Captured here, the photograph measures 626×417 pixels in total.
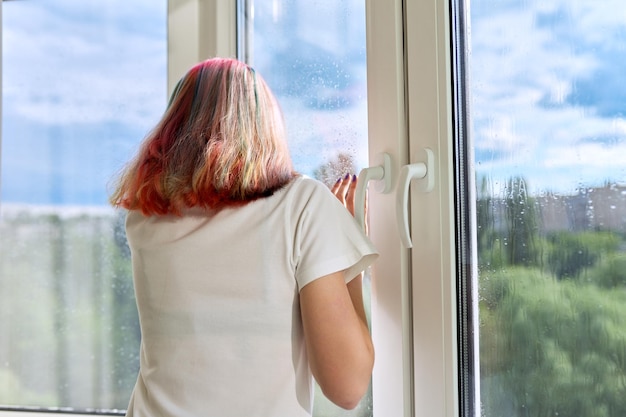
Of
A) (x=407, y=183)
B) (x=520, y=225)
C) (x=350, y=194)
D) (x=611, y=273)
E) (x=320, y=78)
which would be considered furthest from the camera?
(x=320, y=78)

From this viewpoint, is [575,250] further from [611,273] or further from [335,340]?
[335,340]

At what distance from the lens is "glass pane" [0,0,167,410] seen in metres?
1.69

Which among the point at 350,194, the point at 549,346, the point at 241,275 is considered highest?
the point at 350,194

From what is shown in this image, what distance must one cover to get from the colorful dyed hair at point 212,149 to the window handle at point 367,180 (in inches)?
6.5

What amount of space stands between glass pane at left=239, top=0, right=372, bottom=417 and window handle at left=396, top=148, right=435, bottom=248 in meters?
0.18

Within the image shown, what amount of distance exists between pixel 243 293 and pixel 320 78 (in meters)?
0.55

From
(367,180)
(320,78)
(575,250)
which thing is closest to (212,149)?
(367,180)

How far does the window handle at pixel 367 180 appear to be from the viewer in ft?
4.17

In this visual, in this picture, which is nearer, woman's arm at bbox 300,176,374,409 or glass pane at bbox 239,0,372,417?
woman's arm at bbox 300,176,374,409

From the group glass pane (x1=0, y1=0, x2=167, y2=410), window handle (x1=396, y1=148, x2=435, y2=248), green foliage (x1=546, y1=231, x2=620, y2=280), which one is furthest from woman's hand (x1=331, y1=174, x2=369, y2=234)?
glass pane (x1=0, y1=0, x2=167, y2=410)

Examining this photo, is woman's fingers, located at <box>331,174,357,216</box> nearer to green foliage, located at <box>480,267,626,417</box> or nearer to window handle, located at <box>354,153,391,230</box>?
window handle, located at <box>354,153,391,230</box>

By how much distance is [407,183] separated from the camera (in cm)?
119

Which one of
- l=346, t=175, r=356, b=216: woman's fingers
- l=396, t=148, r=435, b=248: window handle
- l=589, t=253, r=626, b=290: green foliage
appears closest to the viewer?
l=589, t=253, r=626, b=290: green foliage

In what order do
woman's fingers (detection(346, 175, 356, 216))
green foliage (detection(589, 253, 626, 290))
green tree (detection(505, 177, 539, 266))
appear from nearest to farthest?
green foliage (detection(589, 253, 626, 290)), green tree (detection(505, 177, 539, 266)), woman's fingers (detection(346, 175, 356, 216))
